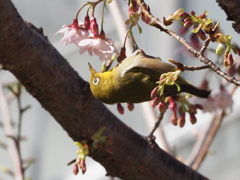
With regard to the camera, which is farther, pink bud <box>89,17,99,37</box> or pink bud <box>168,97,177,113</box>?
pink bud <box>168,97,177,113</box>

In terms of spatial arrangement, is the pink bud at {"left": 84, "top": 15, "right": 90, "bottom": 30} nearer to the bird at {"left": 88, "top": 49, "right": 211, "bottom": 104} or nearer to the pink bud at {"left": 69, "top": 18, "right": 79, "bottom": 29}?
the pink bud at {"left": 69, "top": 18, "right": 79, "bottom": 29}

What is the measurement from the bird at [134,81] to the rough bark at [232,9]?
0.38 meters

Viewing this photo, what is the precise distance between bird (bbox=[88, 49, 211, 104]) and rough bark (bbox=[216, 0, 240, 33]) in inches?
14.9

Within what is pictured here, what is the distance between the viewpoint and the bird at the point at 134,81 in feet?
4.49

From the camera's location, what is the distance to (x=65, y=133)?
5.24m

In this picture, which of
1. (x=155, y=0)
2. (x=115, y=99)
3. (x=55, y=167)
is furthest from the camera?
(x=55, y=167)

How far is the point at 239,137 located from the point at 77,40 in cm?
305

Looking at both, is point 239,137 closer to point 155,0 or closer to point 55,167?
point 155,0

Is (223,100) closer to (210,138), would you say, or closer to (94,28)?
(210,138)

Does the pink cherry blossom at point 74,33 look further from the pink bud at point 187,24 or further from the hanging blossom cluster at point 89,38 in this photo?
the pink bud at point 187,24

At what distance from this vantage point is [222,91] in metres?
1.77

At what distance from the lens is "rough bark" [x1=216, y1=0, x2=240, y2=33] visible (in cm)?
94

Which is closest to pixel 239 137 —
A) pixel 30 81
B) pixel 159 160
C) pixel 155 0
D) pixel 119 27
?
pixel 155 0

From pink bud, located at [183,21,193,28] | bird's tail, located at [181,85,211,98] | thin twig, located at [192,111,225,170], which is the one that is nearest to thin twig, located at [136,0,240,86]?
pink bud, located at [183,21,193,28]
